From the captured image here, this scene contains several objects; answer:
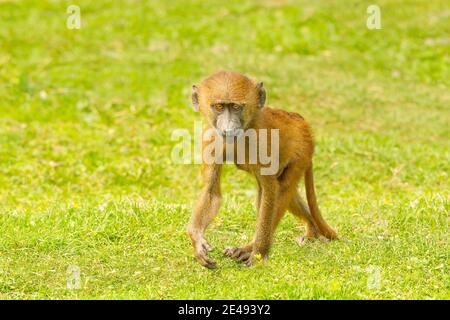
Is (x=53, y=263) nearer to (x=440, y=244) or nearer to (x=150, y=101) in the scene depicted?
(x=440, y=244)

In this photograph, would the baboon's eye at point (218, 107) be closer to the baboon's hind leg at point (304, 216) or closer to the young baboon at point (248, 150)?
the young baboon at point (248, 150)

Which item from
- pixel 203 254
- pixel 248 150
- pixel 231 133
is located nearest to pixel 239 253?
pixel 203 254

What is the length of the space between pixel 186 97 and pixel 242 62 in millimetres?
2175

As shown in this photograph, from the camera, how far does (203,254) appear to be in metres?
6.27

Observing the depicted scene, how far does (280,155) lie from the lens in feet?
21.5

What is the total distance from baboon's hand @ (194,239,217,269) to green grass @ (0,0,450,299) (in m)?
0.08

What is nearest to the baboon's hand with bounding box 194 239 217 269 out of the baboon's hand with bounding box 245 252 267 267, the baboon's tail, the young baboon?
the young baboon

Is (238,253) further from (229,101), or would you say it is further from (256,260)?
(229,101)

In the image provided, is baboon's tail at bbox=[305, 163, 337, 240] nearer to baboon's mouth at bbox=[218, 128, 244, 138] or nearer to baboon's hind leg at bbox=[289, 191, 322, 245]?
baboon's hind leg at bbox=[289, 191, 322, 245]

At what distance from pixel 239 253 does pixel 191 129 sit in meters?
5.32

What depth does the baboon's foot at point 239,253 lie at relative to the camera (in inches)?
258

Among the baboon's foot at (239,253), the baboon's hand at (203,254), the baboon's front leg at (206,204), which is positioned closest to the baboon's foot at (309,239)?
the baboon's foot at (239,253)

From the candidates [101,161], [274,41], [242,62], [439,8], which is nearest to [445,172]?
[101,161]

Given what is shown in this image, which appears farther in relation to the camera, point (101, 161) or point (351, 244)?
point (101, 161)
